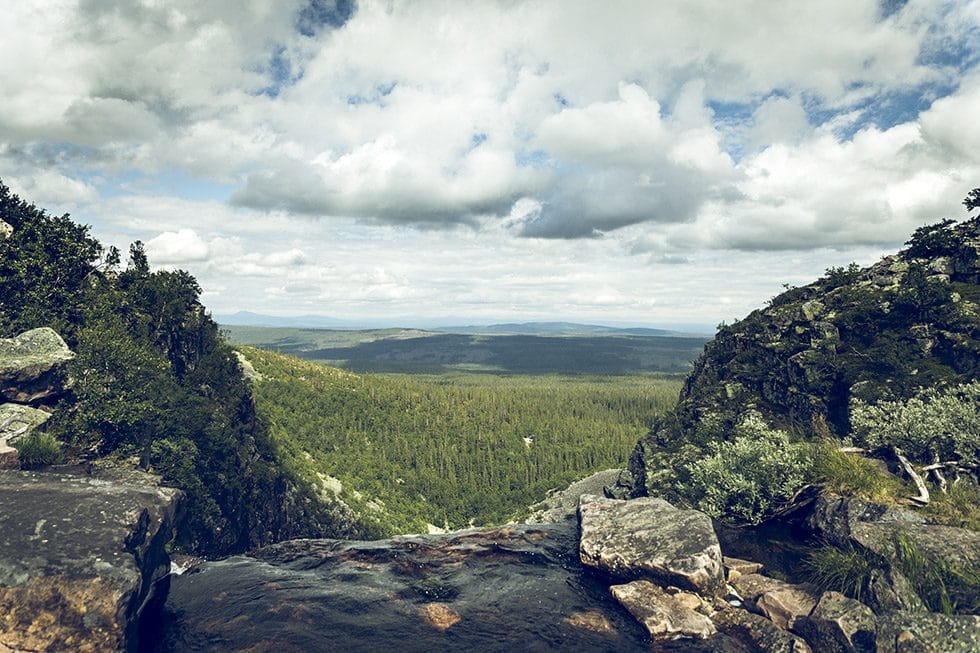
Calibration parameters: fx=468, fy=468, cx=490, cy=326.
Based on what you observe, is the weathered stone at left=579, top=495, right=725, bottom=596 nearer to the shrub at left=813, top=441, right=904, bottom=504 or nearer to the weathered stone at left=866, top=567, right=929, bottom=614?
the weathered stone at left=866, top=567, right=929, bottom=614

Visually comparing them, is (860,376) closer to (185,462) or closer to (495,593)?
(495,593)

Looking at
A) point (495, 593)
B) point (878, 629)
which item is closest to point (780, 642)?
point (878, 629)

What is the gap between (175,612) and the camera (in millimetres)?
25516

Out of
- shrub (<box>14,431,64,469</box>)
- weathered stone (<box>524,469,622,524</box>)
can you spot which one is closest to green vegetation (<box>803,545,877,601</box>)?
shrub (<box>14,431,64,469</box>)

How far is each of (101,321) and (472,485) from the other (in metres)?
125

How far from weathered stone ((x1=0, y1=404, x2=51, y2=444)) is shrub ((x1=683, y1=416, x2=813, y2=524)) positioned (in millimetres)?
46216

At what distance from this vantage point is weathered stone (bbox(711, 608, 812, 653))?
1980cm

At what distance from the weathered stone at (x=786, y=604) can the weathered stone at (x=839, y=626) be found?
24.0 inches

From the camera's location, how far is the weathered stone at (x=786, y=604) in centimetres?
2131

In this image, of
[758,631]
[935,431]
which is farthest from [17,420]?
[935,431]

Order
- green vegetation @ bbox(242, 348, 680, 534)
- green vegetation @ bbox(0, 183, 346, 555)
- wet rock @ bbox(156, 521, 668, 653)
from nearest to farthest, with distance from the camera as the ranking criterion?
1. wet rock @ bbox(156, 521, 668, 653)
2. green vegetation @ bbox(0, 183, 346, 555)
3. green vegetation @ bbox(242, 348, 680, 534)

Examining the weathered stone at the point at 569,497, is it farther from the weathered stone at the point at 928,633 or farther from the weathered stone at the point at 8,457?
the weathered stone at the point at 8,457

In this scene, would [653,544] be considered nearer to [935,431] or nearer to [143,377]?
[935,431]

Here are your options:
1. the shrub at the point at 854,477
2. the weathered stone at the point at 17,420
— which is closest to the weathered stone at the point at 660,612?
the shrub at the point at 854,477
